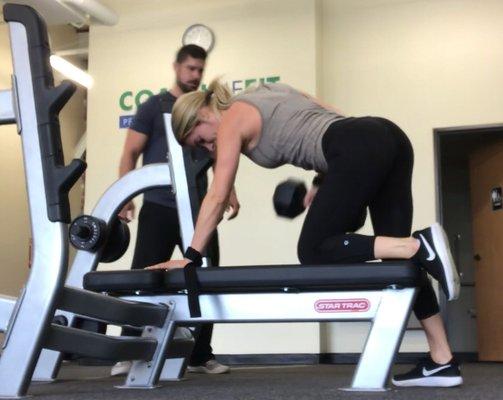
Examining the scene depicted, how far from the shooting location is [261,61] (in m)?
5.06

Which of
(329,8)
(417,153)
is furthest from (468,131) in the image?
(329,8)

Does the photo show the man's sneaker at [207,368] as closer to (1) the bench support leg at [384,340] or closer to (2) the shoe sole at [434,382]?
(2) the shoe sole at [434,382]

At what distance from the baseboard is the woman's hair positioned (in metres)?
2.74

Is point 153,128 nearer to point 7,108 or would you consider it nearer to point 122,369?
point 122,369

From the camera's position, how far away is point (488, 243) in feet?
17.2

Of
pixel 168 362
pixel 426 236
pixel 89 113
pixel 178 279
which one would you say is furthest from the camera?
pixel 89 113

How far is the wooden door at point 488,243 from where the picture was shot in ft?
16.6

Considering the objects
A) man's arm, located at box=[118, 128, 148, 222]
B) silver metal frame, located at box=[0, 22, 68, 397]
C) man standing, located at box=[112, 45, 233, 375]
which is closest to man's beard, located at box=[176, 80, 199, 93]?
man standing, located at box=[112, 45, 233, 375]

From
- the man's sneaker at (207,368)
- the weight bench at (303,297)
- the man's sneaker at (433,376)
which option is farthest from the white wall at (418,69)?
the weight bench at (303,297)

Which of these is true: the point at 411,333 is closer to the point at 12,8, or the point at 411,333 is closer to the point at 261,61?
the point at 261,61

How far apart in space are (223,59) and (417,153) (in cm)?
156

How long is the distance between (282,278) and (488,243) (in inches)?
150

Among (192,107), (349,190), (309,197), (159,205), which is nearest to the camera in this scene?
(349,190)

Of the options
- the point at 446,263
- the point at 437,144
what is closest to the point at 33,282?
the point at 446,263
